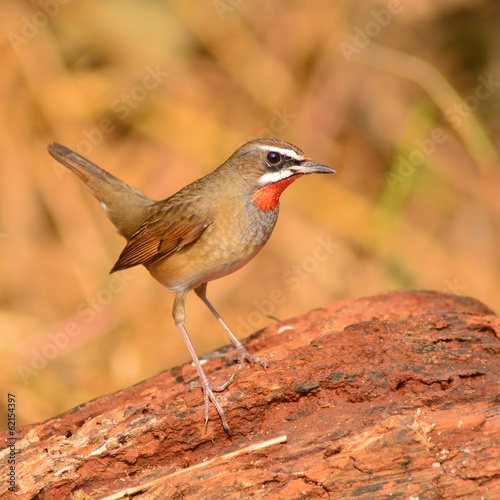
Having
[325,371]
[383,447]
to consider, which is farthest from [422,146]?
[383,447]

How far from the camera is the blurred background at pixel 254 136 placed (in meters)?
9.45

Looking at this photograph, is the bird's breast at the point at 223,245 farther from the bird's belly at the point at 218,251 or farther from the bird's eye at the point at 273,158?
the bird's eye at the point at 273,158

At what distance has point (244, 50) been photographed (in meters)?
10.3

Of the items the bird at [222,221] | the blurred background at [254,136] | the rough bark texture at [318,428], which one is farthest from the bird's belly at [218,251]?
the blurred background at [254,136]

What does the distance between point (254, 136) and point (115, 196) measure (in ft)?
13.3

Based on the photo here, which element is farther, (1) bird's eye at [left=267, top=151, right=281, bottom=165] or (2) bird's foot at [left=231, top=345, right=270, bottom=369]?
(1) bird's eye at [left=267, top=151, right=281, bottom=165]

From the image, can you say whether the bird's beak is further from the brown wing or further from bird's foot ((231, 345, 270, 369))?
bird's foot ((231, 345, 270, 369))

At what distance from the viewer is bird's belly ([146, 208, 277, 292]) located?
5.34 meters

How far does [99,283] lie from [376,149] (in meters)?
5.11

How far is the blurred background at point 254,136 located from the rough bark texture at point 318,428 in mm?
4428

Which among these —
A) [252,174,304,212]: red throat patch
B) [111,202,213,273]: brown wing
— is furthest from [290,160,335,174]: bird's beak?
[111,202,213,273]: brown wing

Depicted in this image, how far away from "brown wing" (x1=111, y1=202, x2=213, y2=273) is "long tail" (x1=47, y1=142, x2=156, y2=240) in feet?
0.99

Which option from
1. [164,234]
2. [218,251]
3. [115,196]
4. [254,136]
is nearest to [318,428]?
[218,251]

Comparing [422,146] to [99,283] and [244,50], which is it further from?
[99,283]
